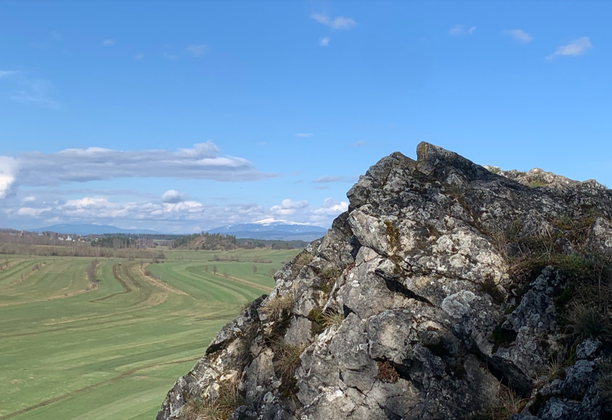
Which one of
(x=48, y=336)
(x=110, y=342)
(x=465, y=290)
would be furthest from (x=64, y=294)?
(x=465, y=290)

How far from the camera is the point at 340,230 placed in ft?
42.2

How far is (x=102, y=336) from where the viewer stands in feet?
164

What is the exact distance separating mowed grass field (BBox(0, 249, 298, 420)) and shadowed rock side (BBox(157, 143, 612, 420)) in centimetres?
1722

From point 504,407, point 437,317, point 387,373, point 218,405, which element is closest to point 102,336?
point 218,405

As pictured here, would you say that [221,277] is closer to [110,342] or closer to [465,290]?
[110,342]

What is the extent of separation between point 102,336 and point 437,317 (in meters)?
49.1

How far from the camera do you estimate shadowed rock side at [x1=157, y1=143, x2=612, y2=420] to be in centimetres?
756

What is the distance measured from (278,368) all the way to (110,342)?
42398 mm

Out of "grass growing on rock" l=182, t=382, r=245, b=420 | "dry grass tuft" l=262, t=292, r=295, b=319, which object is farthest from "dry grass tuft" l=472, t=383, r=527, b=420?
"dry grass tuft" l=262, t=292, r=295, b=319

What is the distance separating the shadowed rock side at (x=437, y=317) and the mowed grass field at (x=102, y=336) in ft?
56.5

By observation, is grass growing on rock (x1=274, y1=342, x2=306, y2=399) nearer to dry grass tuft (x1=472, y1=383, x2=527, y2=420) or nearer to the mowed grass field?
dry grass tuft (x1=472, y1=383, x2=527, y2=420)

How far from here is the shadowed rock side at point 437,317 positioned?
24.8ft

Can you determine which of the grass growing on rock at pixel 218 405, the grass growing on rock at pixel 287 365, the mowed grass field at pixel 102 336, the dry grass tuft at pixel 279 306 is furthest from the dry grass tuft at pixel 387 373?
the mowed grass field at pixel 102 336

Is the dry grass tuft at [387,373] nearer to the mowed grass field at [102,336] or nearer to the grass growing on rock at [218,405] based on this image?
the grass growing on rock at [218,405]
